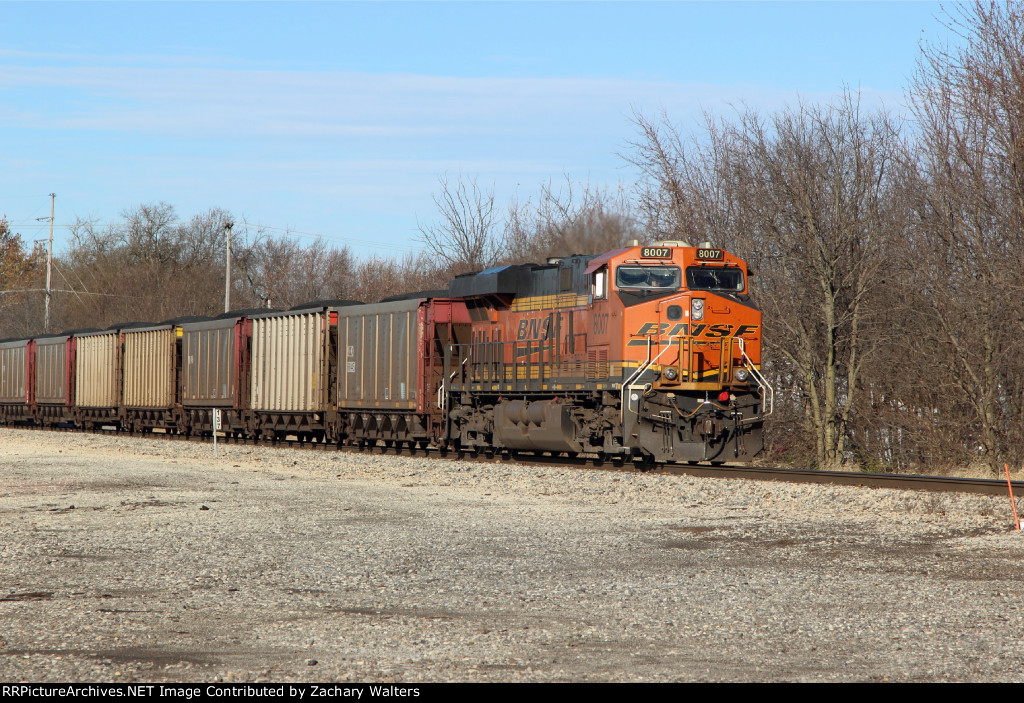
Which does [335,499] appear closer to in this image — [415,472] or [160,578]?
[415,472]

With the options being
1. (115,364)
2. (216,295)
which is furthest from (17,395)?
(216,295)

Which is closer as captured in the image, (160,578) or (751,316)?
(160,578)

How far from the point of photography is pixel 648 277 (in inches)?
737

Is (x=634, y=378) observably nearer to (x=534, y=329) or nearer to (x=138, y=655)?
(x=534, y=329)

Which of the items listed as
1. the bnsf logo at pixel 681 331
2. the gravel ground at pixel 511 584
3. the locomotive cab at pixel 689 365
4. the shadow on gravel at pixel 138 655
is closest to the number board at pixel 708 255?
the locomotive cab at pixel 689 365

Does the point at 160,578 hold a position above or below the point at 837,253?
below

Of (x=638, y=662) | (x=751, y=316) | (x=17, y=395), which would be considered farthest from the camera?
(x=17, y=395)

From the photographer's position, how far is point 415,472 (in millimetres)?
19734

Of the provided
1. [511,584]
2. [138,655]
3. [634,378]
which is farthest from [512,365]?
[138,655]

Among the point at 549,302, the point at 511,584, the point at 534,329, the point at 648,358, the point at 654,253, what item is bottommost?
the point at 511,584

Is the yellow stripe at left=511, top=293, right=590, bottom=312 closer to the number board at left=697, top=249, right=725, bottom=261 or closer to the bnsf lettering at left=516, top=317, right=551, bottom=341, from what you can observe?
the bnsf lettering at left=516, top=317, right=551, bottom=341

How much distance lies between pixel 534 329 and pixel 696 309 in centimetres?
377

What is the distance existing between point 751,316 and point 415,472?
6.55 meters

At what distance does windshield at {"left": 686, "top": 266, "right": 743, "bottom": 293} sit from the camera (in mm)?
18922
